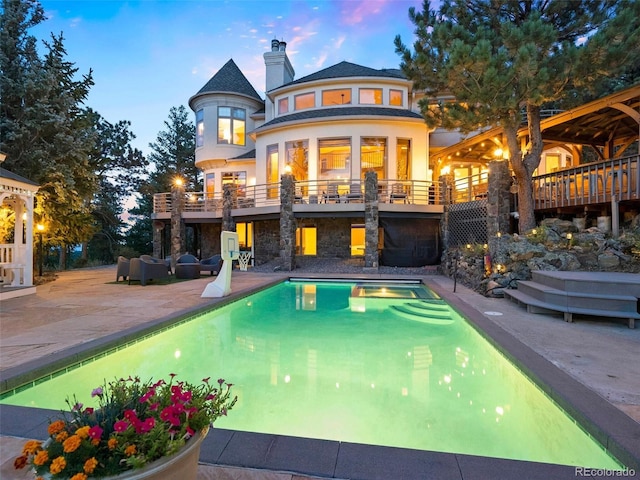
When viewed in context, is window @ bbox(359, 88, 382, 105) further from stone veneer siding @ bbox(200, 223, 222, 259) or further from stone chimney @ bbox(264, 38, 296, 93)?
stone veneer siding @ bbox(200, 223, 222, 259)

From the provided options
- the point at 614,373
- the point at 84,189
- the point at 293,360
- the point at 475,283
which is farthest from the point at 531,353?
the point at 84,189

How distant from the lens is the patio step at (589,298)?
5.03 meters

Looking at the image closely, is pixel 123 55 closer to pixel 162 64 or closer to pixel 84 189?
pixel 162 64

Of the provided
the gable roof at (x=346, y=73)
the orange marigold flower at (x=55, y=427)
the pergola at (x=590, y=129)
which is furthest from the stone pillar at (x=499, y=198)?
the orange marigold flower at (x=55, y=427)

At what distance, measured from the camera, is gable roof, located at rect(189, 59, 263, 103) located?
59.7ft

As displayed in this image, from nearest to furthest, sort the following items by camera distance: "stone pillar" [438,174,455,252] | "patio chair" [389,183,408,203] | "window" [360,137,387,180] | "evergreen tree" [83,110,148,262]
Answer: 1. "stone pillar" [438,174,455,252]
2. "patio chair" [389,183,408,203]
3. "window" [360,137,387,180]
4. "evergreen tree" [83,110,148,262]

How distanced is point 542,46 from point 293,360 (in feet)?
31.6

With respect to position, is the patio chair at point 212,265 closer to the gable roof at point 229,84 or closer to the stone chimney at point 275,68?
the gable roof at point 229,84

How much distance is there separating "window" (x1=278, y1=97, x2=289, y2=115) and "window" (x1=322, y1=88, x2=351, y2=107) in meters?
1.90

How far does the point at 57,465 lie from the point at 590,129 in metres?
15.4

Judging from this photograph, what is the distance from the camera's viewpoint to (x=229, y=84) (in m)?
18.5

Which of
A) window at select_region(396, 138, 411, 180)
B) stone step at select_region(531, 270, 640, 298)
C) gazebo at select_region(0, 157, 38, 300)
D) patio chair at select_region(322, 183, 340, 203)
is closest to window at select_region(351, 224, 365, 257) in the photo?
patio chair at select_region(322, 183, 340, 203)

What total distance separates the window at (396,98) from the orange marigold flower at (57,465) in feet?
55.1

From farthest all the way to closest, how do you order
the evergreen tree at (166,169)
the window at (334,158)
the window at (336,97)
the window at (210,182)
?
the evergreen tree at (166,169) → the window at (210,182) → the window at (336,97) → the window at (334,158)
